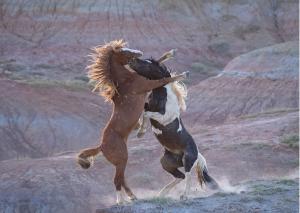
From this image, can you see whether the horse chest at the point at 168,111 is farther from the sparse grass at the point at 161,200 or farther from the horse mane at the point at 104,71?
the sparse grass at the point at 161,200

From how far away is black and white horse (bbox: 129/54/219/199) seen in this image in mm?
9523

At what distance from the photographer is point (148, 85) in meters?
9.31

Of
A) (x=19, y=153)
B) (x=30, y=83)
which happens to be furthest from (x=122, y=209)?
(x=30, y=83)

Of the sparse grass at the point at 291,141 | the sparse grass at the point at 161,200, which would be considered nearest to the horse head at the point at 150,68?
the sparse grass at the point at 161,200

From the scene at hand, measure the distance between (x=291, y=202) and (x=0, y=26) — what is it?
145 ft

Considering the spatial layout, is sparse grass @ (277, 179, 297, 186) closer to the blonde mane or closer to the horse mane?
the blonde mane

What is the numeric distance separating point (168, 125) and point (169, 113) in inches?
6.3

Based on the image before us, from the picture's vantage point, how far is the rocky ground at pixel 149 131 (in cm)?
1579

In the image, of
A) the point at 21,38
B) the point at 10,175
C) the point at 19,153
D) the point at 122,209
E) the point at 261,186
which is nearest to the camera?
the point at 122,209

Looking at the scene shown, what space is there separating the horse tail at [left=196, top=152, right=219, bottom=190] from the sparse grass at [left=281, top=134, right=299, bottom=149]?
31.0 feet

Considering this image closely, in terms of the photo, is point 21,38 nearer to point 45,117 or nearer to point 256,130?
point 45,117

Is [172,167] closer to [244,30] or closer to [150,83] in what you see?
A: [150,83]

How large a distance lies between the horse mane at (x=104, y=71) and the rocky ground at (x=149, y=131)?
150cm

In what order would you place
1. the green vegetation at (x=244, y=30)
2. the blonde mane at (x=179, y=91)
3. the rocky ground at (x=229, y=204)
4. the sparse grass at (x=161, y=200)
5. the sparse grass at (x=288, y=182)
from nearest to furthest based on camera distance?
the rocky ground at (x=229, y=204), the sparse grass at (x=161, y=200), the blonde mane at (x=179, y=91), the sparse grass at (x=288, y=182), the green vegetation at (x=244, y=30)
